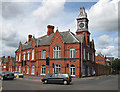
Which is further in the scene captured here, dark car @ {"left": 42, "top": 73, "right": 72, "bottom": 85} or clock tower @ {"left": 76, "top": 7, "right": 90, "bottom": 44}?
clock tower @ {"left": 76, "top": 7, "right": 90, "bottom": 44}

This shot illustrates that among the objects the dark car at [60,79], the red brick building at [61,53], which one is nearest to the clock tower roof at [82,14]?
the red brick building at [61,53]

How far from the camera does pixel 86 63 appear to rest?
137 feet

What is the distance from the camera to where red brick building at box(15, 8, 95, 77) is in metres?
37.1

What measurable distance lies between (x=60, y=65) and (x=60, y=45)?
494 centimetres

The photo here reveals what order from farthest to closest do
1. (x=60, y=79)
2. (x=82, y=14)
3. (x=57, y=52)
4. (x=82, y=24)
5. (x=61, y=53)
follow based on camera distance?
1. (x=82, y=14)
2. (x=82, y=24)
3. (x=57, y=52)
4. (x=61, y=53)
5. (x=60, y=79)

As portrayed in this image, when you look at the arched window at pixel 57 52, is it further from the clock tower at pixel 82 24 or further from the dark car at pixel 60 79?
the dark car at pixel 60 79

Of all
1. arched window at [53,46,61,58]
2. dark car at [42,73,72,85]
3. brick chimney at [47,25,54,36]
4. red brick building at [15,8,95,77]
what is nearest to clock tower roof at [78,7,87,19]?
red brick building at [15,8,95,77]

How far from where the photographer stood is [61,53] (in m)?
38.3

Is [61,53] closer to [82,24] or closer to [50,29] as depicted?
[50,29]

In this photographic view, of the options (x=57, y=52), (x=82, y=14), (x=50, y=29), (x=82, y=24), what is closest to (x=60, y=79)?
(x=57, y=52)

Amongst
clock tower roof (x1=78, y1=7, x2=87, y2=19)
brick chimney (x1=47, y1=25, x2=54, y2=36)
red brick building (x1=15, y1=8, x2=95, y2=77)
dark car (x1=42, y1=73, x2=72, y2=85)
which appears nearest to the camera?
dark car (x1=42, y1=73, x2=72, y2=85)

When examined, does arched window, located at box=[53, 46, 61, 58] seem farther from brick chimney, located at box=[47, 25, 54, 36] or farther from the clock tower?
the clock tower

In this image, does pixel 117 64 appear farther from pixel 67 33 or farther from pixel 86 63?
pixel 67 33

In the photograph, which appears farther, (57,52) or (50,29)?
(50,29)
